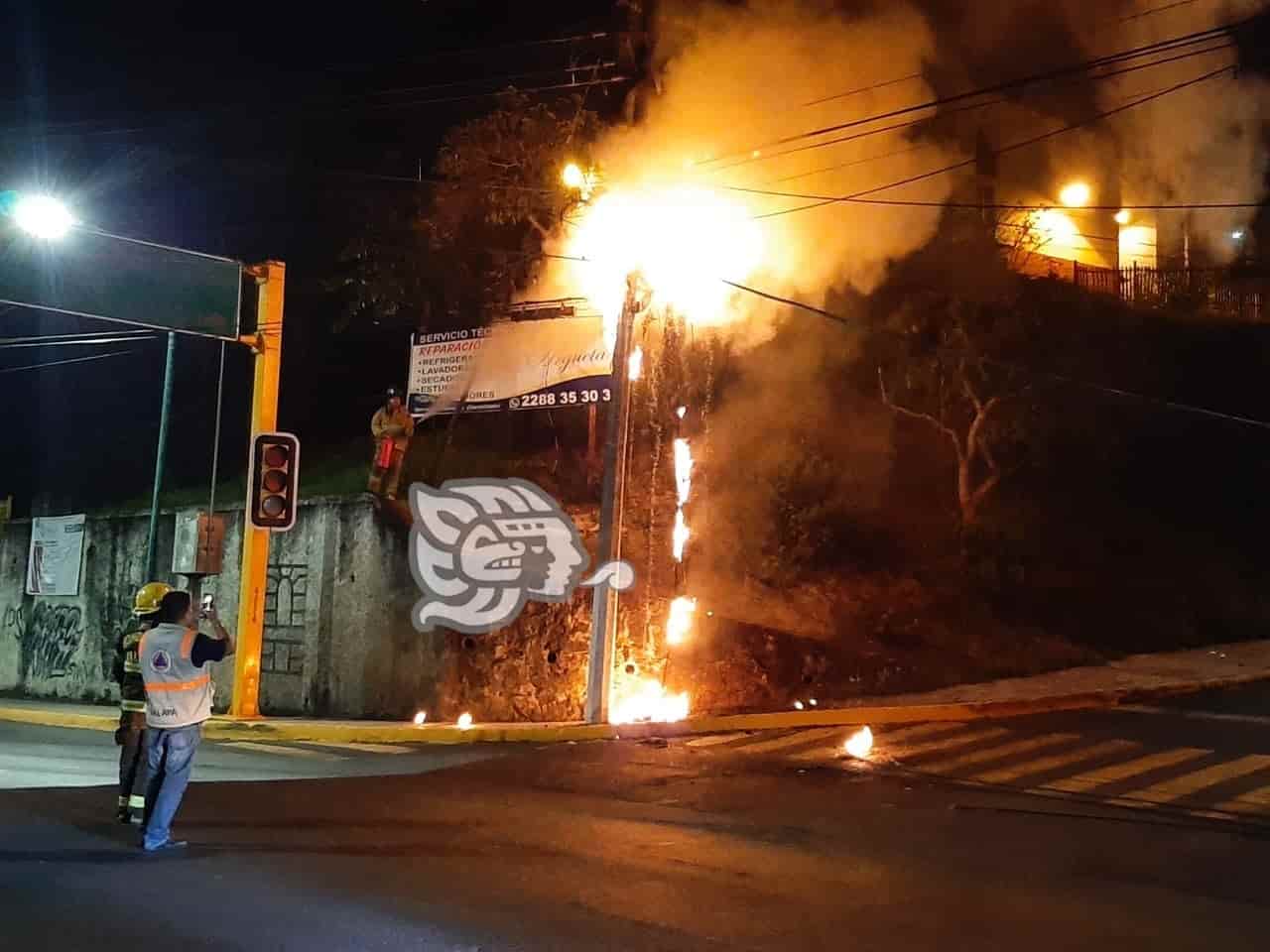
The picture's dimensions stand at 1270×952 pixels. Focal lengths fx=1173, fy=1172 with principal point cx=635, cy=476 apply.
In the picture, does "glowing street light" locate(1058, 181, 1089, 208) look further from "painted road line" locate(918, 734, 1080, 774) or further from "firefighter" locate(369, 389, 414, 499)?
"firefighter" locate(369, 389, 414, 499)

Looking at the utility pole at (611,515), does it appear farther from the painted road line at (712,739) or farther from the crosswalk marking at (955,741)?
the crosswalk marking at (955,741)

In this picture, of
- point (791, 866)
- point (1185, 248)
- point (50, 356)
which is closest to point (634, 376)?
point (791, 866)

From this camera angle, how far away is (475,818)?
7395 mm

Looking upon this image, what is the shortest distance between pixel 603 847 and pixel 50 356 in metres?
21.2

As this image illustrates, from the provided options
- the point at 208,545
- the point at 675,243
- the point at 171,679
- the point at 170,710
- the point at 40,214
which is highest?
the point at 675,243

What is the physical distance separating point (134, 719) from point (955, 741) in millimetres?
7430

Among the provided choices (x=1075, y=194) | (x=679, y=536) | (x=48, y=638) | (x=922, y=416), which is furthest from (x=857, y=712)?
(x=1075, y=194)

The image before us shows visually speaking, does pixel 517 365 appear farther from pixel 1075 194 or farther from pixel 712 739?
pixel 1075 194

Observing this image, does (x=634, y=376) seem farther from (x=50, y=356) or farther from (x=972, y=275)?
(x=50, y=356)

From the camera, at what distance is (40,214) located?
1068 centimetres

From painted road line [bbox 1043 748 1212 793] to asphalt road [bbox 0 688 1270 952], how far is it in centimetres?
4

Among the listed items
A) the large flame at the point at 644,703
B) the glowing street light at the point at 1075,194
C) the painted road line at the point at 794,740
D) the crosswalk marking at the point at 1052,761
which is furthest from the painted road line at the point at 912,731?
the glowing street light at the point at 1075,194

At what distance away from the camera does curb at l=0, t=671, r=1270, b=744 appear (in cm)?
1171

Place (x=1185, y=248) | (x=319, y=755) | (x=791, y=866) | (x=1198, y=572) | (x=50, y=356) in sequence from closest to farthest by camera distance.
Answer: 1. (x=791, y=866)
2. (x=319, y=755)
3. (x=1198, y=572)
4. (x=50, y=356)
5. (x=1185, y=248)
